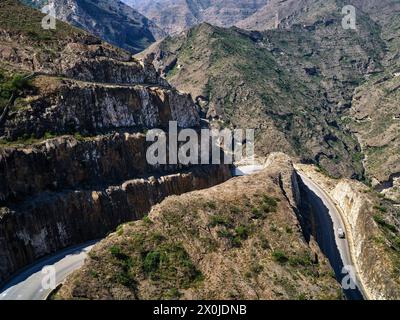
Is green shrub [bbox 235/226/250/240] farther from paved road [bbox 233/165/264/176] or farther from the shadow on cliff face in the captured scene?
paved road [bbox 233/165/264/176]

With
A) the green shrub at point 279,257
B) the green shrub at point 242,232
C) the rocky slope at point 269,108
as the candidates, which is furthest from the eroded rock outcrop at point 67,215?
the rocky slope at point 269,108

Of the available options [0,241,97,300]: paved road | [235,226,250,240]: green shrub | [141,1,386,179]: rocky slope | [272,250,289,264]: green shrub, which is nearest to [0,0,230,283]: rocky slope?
[0,241,97,300]: paved road

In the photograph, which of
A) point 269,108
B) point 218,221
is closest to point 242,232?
point 218,221

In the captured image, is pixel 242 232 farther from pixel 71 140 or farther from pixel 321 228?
pixel 71 140

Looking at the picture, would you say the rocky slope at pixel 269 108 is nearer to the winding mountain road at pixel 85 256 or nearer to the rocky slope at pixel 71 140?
the winding mountain road at pixel 85 256
